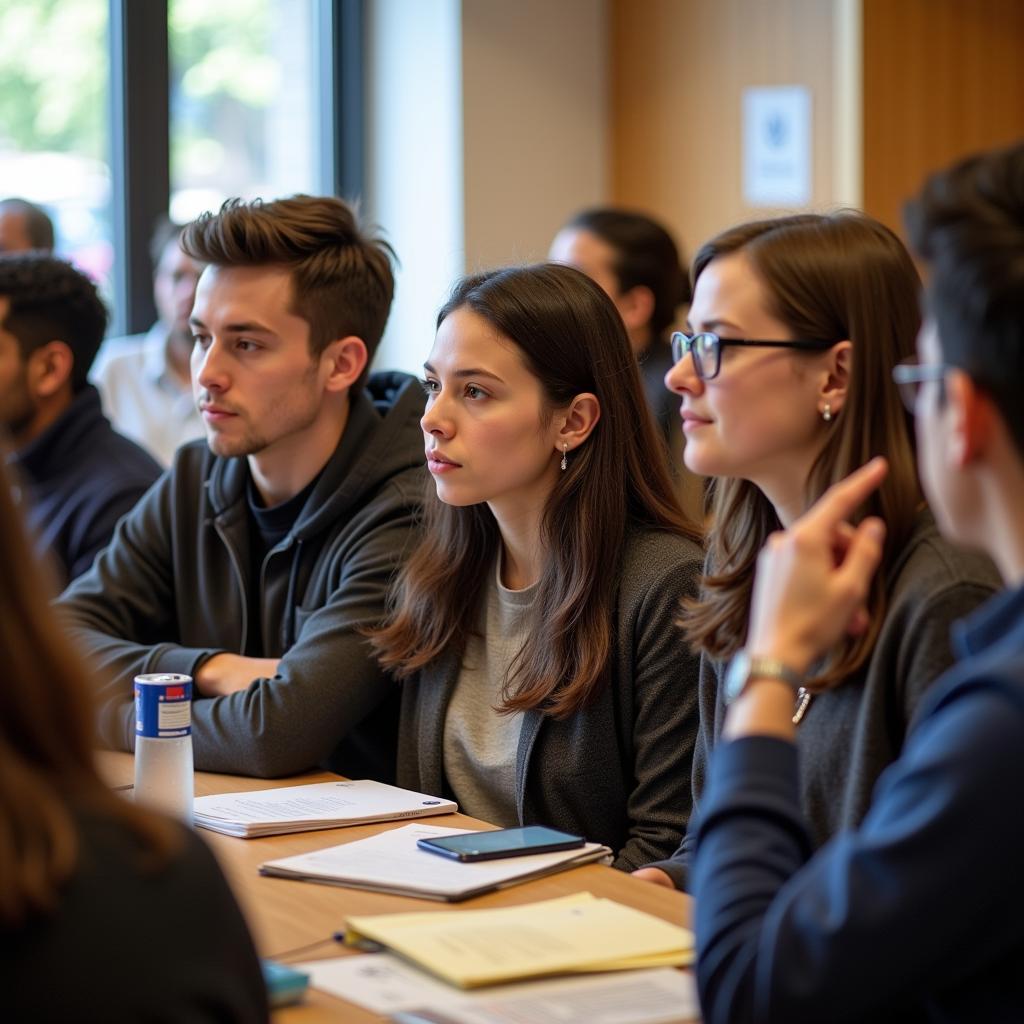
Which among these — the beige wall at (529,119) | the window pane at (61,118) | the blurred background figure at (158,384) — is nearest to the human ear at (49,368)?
the blurred background figure at (158,384)

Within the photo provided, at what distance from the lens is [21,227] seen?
446 centimetres

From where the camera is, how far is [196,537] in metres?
2.80

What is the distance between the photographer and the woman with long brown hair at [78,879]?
35.1 inches

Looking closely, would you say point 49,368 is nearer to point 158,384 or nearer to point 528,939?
point 158,384

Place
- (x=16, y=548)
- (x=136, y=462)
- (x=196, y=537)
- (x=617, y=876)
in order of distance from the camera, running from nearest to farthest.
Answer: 1. (x=16, y=548)
2. (x=617, y=876)
3. (x=196, y=537)
4. (x=136, y=462)

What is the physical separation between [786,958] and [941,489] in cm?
38

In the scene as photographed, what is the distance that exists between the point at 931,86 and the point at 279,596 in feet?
10.7

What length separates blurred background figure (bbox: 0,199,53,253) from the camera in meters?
4.45

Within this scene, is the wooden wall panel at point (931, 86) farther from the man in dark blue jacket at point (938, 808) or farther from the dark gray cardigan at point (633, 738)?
the man in dark blue jacket at point (938, 808)

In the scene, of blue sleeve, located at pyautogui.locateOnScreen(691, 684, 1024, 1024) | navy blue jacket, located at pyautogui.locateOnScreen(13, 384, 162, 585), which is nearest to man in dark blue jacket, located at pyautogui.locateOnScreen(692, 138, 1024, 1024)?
blue sleeve, located at pyautogui.locateOnScreen(691, 684, 1024, 1024)

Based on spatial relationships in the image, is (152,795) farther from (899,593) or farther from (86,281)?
(86,281)

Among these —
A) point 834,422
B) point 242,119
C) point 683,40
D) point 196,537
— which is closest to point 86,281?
point 196,537

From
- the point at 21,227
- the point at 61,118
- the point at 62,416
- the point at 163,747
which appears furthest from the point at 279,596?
the point at 61,118

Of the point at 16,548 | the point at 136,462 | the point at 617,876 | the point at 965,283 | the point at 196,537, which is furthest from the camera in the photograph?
the point at 136,462
